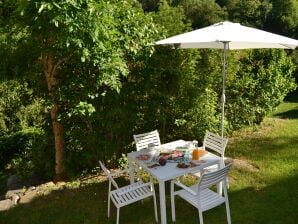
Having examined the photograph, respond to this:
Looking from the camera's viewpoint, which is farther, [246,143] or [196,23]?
[196,23]

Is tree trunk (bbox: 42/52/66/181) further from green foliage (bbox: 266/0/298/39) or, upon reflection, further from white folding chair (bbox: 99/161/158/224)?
green foliage (bbox: 266/0/298/39)

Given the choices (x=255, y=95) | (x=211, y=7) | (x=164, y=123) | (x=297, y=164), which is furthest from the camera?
(x=211, y=7)

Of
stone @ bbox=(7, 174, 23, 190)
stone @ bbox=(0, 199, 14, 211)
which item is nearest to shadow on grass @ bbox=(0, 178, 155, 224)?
stone @ bbox=(0, 199, 14, 211)

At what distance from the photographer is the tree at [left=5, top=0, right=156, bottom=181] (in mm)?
3648

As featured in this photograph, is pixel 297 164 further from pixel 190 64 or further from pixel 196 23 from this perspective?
pixel 196 23

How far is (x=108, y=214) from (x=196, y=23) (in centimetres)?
2333

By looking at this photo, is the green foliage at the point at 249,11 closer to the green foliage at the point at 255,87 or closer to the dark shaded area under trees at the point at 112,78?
the green foliage at the point at 255,87

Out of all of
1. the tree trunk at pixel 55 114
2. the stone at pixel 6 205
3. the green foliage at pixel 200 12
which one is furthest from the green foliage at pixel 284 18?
the stone at pixel 6 205

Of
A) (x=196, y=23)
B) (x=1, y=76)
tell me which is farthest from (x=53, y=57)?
(x=196, y=23)

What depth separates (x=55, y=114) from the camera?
554cm

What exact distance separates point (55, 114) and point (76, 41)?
2192mm

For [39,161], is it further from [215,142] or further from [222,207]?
[222,207]

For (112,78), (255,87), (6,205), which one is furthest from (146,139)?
(255,87)

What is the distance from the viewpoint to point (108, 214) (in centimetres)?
460
